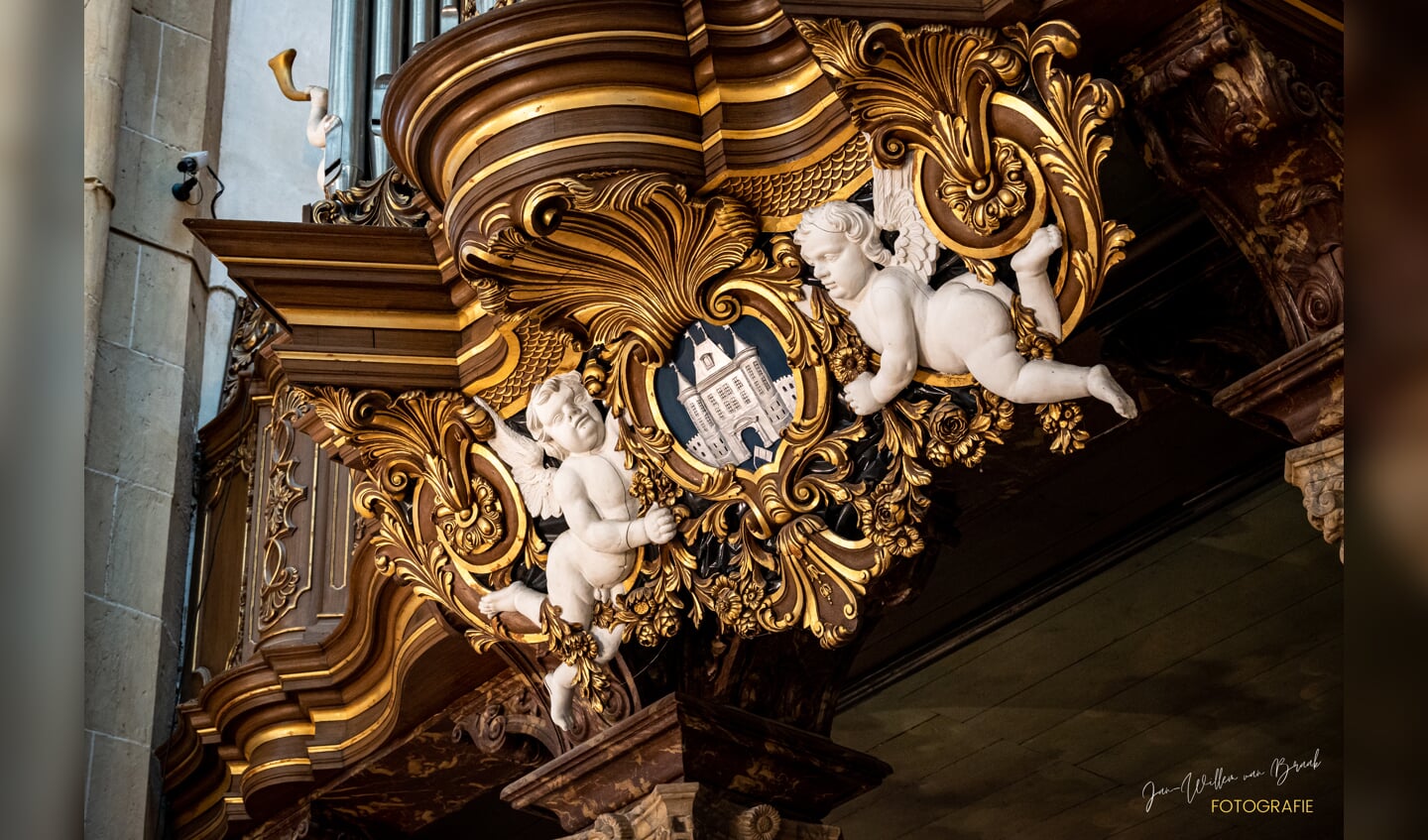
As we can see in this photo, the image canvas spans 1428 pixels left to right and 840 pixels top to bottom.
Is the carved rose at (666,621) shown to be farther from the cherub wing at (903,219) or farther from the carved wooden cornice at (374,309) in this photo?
the cherub wing at (903,219)

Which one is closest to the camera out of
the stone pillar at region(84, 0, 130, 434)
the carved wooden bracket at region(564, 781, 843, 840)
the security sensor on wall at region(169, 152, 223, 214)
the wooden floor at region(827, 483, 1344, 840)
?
the carved wooden bracket at region(564, 781, 843, 840)

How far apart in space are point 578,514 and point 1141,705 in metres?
3.26

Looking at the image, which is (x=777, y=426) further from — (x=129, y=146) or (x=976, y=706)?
(x=129, y=146)

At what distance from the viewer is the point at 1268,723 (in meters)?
6.98

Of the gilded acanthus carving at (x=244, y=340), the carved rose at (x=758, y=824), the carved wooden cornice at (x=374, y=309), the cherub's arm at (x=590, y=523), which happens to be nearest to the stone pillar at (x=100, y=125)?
the gilded acanthus carving at (x=244, y=340)

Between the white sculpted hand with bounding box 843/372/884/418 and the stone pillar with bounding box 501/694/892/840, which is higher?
the white sculpted hand with bounding box 843/372/884/418

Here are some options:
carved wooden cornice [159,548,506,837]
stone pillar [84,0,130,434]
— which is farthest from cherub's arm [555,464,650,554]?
stone pillar [84,0,130,434]

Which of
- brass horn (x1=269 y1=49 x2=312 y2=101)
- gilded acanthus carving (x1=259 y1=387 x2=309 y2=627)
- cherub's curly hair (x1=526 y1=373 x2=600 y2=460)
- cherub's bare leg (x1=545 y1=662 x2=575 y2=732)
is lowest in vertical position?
cherub's bare leg (x1=545 y1=662 x2=575 y2=732)

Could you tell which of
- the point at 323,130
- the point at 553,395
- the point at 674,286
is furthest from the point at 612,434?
the point at 323,130

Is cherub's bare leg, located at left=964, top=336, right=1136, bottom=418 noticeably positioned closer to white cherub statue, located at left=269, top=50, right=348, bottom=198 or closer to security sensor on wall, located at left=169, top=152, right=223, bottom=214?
white cherub statue, located at left=269, top=50, right=348, bottom=198

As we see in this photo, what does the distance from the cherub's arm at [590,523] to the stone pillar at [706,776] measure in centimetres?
43

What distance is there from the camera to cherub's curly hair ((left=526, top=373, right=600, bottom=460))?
462 centimetres

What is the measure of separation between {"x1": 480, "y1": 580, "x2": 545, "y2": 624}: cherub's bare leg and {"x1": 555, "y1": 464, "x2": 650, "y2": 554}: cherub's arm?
0.23m

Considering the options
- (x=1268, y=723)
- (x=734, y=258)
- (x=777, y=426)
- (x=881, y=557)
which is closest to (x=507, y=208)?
(x=734, y=258)
